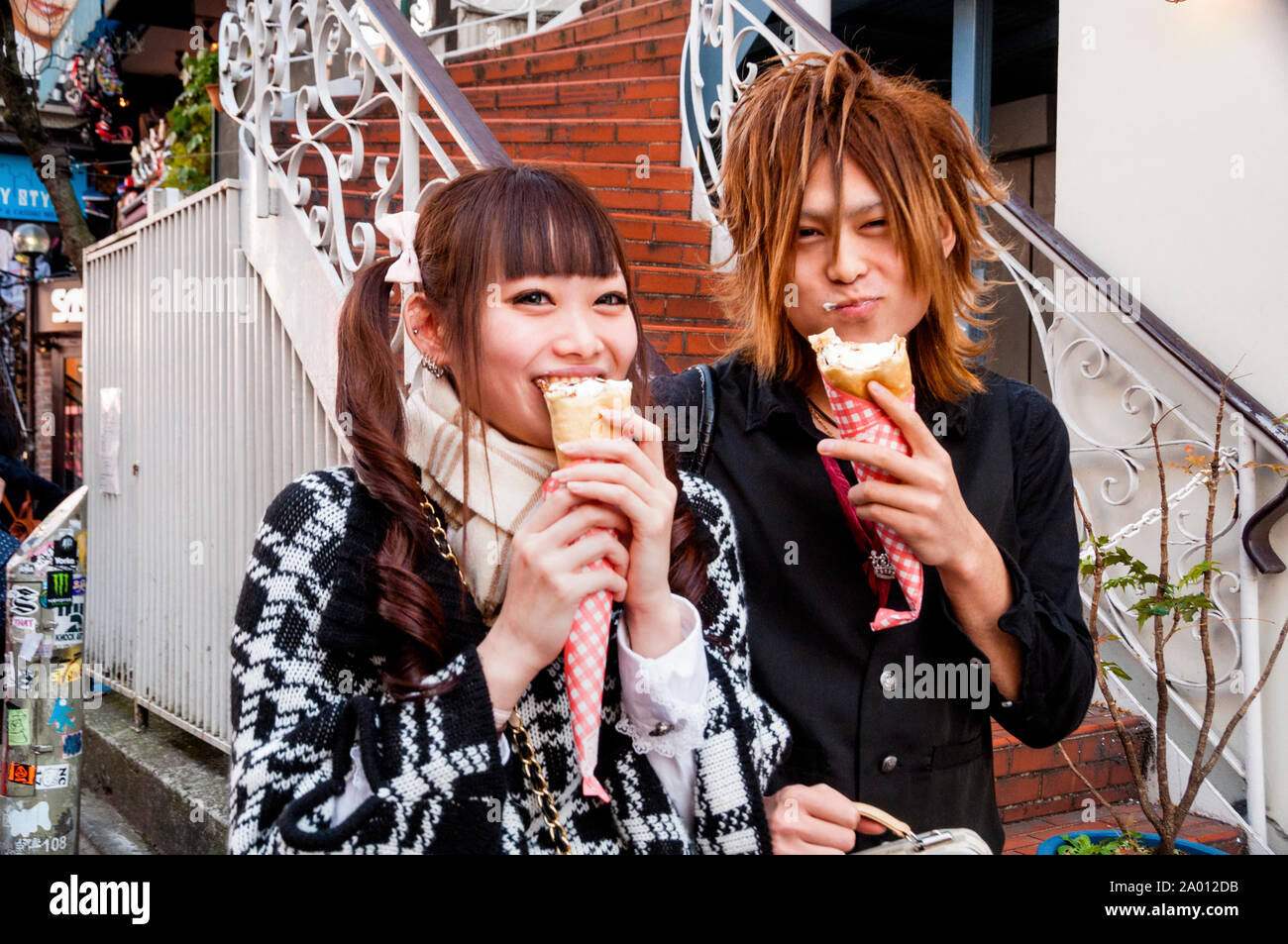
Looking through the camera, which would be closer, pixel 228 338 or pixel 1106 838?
pixel 1106 838

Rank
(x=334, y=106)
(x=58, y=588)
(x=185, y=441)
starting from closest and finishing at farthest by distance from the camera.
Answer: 1. (x=58, y=588)
2. (x=334, y=106)
3. (x=185, y=441)

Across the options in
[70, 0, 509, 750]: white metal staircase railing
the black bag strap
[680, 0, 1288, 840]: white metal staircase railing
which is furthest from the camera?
[680, 0, 1288, 840]: white metal staircase railing

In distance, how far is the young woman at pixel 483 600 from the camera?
1.37 m

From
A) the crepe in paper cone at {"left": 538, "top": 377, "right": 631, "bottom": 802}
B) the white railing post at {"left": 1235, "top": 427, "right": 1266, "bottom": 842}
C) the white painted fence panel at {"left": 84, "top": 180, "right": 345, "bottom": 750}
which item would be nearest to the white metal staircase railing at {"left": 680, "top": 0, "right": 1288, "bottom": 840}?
the white railing post at {"left": 1235, "top": 427, "right": 1266, "bottom": 842}

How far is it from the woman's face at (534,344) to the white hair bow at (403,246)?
15cm

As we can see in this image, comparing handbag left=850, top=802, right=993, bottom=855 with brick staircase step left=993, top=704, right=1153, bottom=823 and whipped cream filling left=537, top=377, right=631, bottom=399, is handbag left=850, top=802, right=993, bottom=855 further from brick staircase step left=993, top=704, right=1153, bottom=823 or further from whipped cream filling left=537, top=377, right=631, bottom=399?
brick staircase step left=993, top=704, right=1153, bottom=823

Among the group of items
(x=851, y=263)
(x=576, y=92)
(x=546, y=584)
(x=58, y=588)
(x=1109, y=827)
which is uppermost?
(x=576, y=92)

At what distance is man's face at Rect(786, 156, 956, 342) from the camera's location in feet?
5.56

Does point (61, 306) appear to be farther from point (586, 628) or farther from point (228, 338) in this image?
point (586, 628)

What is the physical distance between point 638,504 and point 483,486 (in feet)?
0.93

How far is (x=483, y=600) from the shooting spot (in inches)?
60.9

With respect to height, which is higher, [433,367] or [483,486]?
[433,367]

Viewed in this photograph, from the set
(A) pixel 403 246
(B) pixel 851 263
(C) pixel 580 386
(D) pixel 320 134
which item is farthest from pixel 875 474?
(D) pixel 320 134

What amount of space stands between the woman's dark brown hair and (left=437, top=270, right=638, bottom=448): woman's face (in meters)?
0.02
